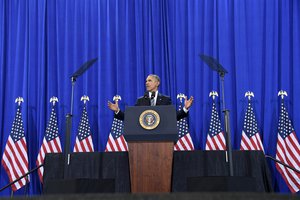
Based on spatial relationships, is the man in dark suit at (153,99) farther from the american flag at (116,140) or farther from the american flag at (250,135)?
the american flag at (250,135)

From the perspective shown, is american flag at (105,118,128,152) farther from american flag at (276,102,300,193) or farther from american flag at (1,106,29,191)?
american flag at (276,102,300,193)

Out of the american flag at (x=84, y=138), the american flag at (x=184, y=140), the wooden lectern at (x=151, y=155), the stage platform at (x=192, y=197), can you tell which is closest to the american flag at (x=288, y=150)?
the american flag at (x=184, y=140)

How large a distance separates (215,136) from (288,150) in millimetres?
1077

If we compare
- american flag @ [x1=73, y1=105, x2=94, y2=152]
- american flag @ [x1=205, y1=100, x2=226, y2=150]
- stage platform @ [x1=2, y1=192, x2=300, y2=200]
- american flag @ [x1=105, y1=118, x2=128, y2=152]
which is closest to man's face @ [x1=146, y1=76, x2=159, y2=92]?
american flag @ [x1=105, y1=118, x2=128, y2=152]

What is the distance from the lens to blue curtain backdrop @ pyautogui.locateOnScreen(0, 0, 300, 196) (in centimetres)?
622

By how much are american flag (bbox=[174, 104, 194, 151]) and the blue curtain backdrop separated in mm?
192

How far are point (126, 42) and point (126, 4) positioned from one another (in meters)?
0.69

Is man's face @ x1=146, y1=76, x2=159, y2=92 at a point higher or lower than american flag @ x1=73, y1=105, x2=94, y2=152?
higher

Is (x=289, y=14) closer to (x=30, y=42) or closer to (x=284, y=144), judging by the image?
(x=284, y=144)

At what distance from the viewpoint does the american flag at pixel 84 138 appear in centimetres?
601

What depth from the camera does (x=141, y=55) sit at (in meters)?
6.52

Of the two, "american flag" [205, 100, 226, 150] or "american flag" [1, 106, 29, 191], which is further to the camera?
"american flag" [1, 106, 29, 191]

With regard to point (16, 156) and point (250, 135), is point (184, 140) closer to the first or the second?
point (250, 135)

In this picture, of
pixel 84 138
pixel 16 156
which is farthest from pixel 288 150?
pixel 16 156
